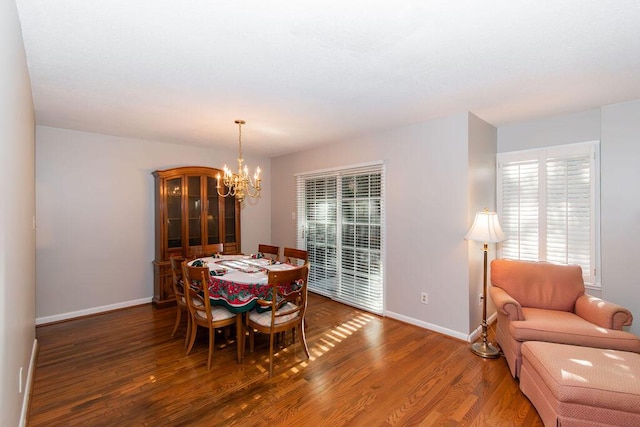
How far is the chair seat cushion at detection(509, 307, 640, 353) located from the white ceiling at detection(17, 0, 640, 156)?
199 cm

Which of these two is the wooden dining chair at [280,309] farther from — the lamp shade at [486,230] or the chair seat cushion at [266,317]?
the lamp shade at [486,230]

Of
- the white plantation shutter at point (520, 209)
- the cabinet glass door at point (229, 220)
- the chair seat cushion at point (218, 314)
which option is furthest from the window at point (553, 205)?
the cabinet glass door at point (229, 220)

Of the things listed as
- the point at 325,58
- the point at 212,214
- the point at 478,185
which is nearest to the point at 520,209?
the point at 478,185

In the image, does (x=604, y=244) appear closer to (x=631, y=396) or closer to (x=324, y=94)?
(x=631, y=396)

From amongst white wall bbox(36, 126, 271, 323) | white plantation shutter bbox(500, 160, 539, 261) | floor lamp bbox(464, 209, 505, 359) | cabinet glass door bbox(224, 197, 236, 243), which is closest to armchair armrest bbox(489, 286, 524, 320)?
floor lamp bbox(464, 209, 505, 359)

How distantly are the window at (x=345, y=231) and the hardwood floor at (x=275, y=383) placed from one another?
2.98 feet

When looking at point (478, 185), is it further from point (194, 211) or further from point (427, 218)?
point (194, 211)

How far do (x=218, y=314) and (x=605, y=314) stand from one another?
3.29 meters

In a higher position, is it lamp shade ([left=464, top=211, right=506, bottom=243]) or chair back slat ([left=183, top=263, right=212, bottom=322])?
lamp shade ([left=464, top=211, right=506, bottom=243])

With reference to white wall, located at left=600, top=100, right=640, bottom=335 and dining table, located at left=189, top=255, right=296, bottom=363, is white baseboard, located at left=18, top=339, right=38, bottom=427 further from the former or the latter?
white wall, located at left=600, top=100, right=640, bottom=335

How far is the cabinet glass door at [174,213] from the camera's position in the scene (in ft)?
14.2

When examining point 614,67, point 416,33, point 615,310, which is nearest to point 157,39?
point 416,33

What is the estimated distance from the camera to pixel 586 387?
1.81 metres

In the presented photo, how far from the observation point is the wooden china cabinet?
4262mm
